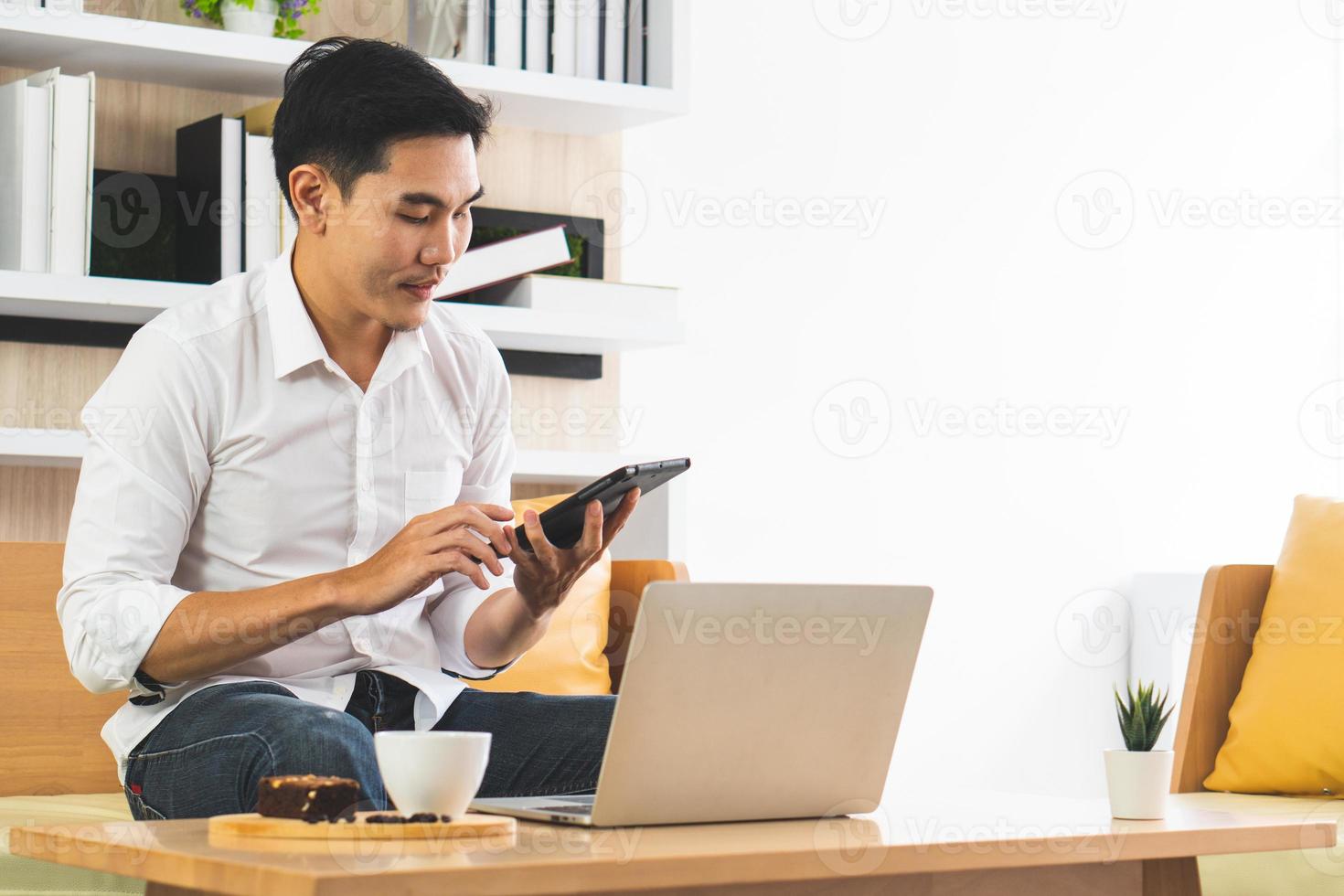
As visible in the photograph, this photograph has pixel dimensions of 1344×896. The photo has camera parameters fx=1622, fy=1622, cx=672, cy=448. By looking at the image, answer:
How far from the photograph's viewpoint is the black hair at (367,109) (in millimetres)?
1713

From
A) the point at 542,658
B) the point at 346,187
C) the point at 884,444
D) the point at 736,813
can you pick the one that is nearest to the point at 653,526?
the point at 542,658

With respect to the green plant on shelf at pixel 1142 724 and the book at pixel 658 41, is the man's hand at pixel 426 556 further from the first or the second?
the book at pixel 658 41

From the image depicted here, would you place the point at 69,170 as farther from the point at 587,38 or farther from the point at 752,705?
the point at 752,705

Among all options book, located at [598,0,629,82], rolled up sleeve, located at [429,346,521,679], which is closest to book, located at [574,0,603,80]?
book, located at [598,0,629,82]

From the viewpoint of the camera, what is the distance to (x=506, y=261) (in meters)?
2.51

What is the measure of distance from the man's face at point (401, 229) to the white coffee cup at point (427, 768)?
2.29 feet

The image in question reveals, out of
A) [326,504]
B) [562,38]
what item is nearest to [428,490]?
[326,504]

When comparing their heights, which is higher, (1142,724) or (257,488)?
(257,488)

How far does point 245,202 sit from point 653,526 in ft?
2.80

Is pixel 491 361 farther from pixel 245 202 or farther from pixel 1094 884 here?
pixel 1094 884

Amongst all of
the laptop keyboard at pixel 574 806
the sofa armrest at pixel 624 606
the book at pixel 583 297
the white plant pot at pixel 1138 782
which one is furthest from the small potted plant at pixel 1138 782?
the book at pixel 583 297

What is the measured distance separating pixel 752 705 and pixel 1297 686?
128cm

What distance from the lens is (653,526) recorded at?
2.72 meters

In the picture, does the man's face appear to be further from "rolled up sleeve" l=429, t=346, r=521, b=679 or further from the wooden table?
the wooden table
